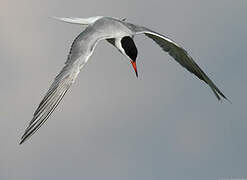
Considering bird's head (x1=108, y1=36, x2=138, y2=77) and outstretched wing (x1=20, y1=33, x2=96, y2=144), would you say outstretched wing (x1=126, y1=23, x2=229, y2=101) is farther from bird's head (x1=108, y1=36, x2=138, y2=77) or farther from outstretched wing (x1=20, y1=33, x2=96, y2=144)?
outstretched wing (x1=20, y1=33, x2=96, y2=144)

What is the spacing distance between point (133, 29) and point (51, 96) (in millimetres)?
2000

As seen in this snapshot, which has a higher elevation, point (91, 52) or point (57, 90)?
point (91, 52)

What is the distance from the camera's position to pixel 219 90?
806cm

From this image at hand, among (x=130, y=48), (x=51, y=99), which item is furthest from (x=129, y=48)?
(x=51, y=99)

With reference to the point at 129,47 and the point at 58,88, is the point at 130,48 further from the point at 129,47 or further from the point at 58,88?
the point at 58,88

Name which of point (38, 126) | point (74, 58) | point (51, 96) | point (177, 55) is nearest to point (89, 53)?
point (74, 58)

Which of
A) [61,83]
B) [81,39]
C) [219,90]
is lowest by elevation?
[219,90]

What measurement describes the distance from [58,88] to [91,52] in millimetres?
609

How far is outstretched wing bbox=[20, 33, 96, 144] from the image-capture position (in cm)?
574

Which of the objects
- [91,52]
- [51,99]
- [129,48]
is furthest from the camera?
[129,48]

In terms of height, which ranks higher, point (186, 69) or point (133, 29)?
point (133, 29)

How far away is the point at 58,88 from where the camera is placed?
595 cm

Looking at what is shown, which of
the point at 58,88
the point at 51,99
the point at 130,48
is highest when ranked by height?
the point at 130,48

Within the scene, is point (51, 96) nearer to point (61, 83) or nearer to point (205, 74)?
point (61, 83)
